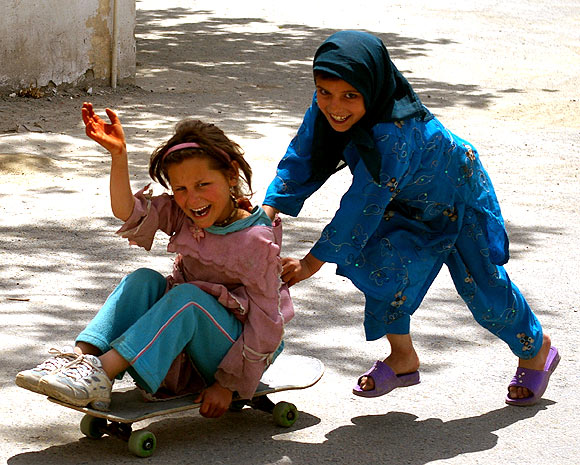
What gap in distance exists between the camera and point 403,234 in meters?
3.80

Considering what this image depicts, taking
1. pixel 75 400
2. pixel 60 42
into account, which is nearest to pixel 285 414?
pixel 75 400

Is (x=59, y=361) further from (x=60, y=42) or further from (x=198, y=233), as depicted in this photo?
(x=60, y=42)

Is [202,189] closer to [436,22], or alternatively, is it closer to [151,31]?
[151,31]

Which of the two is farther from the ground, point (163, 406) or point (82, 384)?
point (82, 384)

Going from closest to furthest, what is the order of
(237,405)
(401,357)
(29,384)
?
(29,384) < (237,405) < (401,357)

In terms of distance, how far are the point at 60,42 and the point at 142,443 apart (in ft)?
23.2

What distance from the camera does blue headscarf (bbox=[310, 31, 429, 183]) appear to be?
134 inches

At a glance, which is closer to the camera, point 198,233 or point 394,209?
point 198,233

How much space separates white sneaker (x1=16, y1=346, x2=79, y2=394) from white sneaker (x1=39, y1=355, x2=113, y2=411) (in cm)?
2

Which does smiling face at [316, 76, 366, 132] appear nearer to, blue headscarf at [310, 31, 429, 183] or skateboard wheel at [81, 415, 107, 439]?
blue headscarf at [310, 31, 429, 183]

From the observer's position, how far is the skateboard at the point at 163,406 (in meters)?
3.30

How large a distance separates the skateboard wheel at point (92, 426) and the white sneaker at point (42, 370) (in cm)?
26

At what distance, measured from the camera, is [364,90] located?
3.44 metres

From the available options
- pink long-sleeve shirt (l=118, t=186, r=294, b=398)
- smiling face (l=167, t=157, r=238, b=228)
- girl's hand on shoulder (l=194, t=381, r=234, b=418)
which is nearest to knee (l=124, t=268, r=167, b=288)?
pink long-sleeve shirt (l=118, t=186, r=294, b=398)
